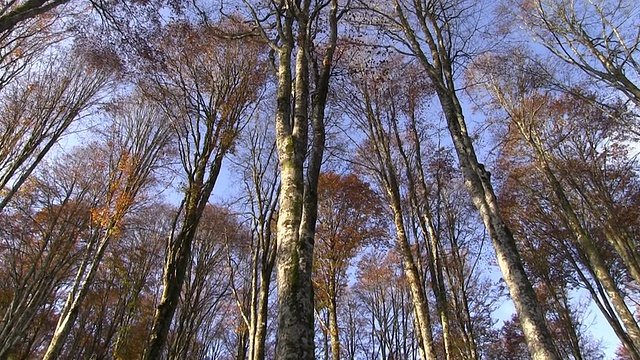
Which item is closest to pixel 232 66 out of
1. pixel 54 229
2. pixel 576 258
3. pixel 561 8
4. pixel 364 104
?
pixel 364 104

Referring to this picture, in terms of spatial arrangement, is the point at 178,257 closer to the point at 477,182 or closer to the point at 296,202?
the point at 296,202

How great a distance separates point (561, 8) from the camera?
9516 millimetres

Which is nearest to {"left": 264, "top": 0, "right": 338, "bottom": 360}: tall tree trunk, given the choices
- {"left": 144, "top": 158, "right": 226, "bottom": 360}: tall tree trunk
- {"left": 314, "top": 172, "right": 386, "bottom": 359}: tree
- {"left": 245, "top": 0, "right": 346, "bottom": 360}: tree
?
{"left": 245, "top": 0, "right": 346, "bottom": 360}: tree

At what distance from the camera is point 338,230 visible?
13.1 metres

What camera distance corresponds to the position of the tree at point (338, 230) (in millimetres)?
12477

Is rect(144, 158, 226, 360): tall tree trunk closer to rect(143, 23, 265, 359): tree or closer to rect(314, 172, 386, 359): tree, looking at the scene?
rect(143, 23, 265, 359): tree

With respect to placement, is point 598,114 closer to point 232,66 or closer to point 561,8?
point 561,8

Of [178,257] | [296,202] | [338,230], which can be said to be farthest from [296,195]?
[338,230]

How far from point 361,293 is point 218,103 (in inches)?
709

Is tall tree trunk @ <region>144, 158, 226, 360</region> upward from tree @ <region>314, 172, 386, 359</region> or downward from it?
downward

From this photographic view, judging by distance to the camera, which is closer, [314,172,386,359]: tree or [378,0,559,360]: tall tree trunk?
[378,0,559,360]: tall tree trunk

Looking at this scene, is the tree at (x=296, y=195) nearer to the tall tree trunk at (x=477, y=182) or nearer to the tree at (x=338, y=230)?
the tall tree trunk at (x=477, y=182)

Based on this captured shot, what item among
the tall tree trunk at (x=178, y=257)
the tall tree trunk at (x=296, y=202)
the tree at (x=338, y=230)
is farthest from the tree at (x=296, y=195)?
the tree at (x=338, y=230)

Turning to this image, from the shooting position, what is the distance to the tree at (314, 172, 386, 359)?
12477mm
